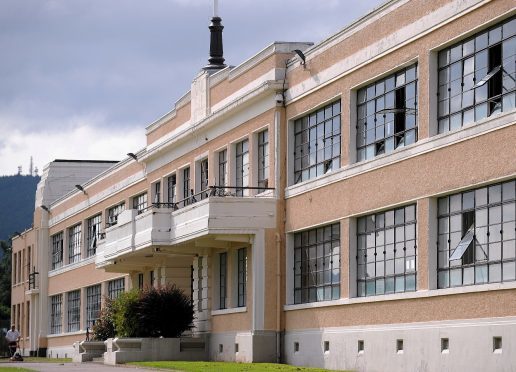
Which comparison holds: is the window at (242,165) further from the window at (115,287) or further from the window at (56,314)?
the window at (56,314)

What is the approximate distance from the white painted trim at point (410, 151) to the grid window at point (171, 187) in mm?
11102

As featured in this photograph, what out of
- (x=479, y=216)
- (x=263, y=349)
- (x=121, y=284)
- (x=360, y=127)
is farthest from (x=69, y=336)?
(x=479, y=216)

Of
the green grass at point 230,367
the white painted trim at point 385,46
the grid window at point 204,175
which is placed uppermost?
the white painted trim at point 385,46

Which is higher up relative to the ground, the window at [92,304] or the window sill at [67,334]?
the window at [92,304]

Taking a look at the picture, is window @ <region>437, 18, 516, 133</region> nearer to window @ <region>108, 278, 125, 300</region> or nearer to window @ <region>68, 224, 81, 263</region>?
window @ <region>108, 278, 125, 300</region>

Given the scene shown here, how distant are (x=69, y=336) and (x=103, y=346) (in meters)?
19.6

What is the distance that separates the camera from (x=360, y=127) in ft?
111

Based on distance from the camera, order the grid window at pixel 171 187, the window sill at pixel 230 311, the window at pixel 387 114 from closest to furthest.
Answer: the window at pixel 387 114 → the window sill at pixel 230 311 → the grid window at pixel 171 187

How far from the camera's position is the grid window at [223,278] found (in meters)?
41.8

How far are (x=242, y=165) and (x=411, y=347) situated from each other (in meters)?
12.8

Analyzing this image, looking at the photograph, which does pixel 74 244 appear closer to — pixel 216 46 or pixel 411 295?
pixel 216 46

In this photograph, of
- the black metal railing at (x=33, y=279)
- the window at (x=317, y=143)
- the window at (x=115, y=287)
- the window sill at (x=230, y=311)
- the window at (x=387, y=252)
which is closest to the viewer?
the window at (x=387, y=252)

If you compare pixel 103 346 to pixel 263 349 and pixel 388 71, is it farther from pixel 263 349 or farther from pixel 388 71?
pixel 388 71

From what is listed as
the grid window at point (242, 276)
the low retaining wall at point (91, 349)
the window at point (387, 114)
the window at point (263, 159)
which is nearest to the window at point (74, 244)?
the low retaining wall at point (91, 349)
